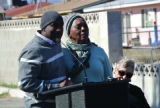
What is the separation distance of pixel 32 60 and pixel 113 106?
2.14 ft

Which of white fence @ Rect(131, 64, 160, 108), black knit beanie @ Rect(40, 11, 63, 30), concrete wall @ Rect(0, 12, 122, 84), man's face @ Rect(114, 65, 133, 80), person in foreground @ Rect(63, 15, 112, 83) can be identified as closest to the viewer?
black knit beanie @ Rect(40, 11, 63, 30)

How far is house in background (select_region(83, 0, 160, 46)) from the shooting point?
1628 centimetres

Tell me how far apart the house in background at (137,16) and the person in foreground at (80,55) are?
39.1 feet

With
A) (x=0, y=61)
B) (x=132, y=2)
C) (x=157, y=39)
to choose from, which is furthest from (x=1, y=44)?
(x=132, y=2)

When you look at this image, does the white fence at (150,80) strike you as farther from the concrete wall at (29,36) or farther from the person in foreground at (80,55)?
the person in foreground at (80,55)

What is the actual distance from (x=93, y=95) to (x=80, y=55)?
27.8 inches

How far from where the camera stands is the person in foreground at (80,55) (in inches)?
Answer: 129

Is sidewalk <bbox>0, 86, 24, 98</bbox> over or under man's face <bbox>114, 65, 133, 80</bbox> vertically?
under

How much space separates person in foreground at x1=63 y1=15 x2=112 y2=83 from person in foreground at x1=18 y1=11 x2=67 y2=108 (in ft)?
0.80

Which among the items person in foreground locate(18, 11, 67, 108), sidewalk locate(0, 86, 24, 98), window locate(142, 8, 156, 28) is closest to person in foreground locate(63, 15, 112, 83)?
person in foreground locate(18, 11, 67, 108)

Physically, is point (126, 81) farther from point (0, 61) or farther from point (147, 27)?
point (147, 27)

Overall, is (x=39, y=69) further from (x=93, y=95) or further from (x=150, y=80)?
(x=150, y=80)

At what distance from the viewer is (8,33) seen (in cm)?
1216

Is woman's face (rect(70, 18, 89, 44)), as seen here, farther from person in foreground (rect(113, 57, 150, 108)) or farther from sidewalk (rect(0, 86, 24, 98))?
sidewalk (rect(0, 86, 24, 98))
